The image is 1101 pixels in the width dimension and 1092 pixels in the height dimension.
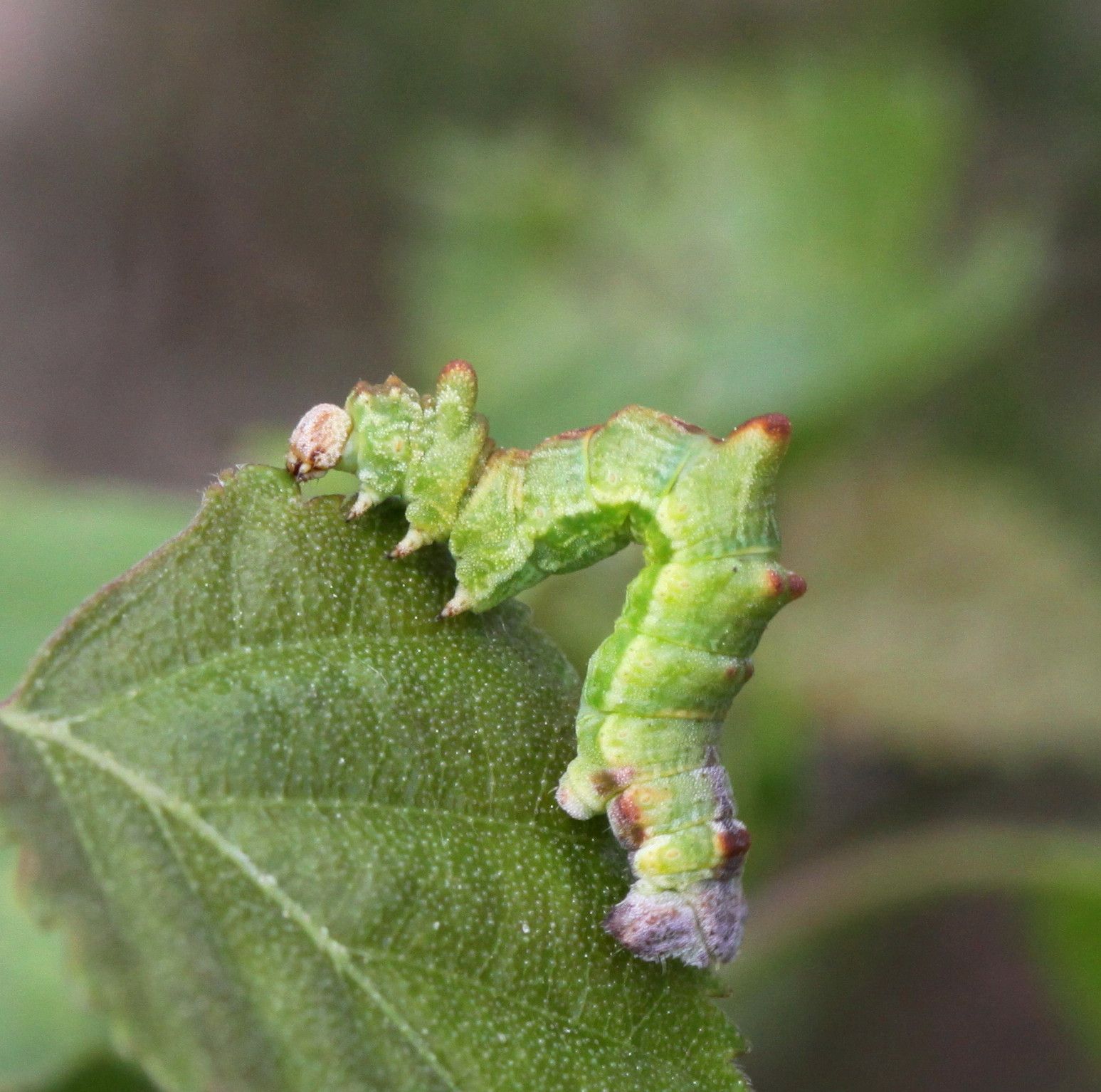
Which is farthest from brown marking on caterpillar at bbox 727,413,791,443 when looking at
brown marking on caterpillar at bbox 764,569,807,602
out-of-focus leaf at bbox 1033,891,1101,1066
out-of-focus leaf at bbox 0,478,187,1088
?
out-of-focus leaf at bbox 1033,891,1101,1066

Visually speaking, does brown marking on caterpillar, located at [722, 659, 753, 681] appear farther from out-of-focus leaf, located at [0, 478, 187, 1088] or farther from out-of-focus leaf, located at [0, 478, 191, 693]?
out-of-focus leaf, located at [0, 478, 191, 693]

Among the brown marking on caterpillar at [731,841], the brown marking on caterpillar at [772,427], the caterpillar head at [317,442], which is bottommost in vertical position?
the brown marking on caterpillar at [731,841]

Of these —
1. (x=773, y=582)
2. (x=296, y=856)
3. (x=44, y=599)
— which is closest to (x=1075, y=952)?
(x=773, y=582)

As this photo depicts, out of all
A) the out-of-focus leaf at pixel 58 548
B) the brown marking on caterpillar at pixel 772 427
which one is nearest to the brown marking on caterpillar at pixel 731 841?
the brown marking on caterpillar at pixel 772 427

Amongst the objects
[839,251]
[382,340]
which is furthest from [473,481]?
[382,340]

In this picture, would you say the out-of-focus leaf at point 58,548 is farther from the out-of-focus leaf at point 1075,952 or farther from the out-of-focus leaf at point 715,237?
the out-of-focus leaf at point 1075,952

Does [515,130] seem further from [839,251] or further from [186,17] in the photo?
[186,17]
